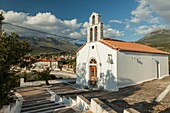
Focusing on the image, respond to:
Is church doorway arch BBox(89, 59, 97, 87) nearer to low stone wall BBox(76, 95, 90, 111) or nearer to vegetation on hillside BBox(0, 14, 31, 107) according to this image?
low stone wall BBox(76, 95, 90, 111)

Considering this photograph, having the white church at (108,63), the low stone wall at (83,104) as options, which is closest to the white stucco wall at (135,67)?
the white church at (108,63)

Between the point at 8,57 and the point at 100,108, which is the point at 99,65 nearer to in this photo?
the point at 8,57

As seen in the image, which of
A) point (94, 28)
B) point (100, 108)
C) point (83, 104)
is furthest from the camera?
point (94, 28)

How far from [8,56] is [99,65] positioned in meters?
10.2

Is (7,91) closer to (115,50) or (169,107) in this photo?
(169,107)

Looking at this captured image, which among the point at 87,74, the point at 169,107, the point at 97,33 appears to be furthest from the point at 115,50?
the point at 169,107

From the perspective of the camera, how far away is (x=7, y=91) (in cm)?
721

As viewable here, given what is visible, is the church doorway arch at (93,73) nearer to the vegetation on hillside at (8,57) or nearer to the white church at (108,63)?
the white church at (108,63)

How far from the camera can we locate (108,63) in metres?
16.1

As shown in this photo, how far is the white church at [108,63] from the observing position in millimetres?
15793

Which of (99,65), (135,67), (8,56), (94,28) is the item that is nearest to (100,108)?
(8,56)

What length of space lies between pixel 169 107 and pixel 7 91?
869cm

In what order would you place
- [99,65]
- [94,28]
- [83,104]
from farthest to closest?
1. [94,28]
2. [99,65]
3. [83,104]

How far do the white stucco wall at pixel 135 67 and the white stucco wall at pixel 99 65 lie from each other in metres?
0.68
